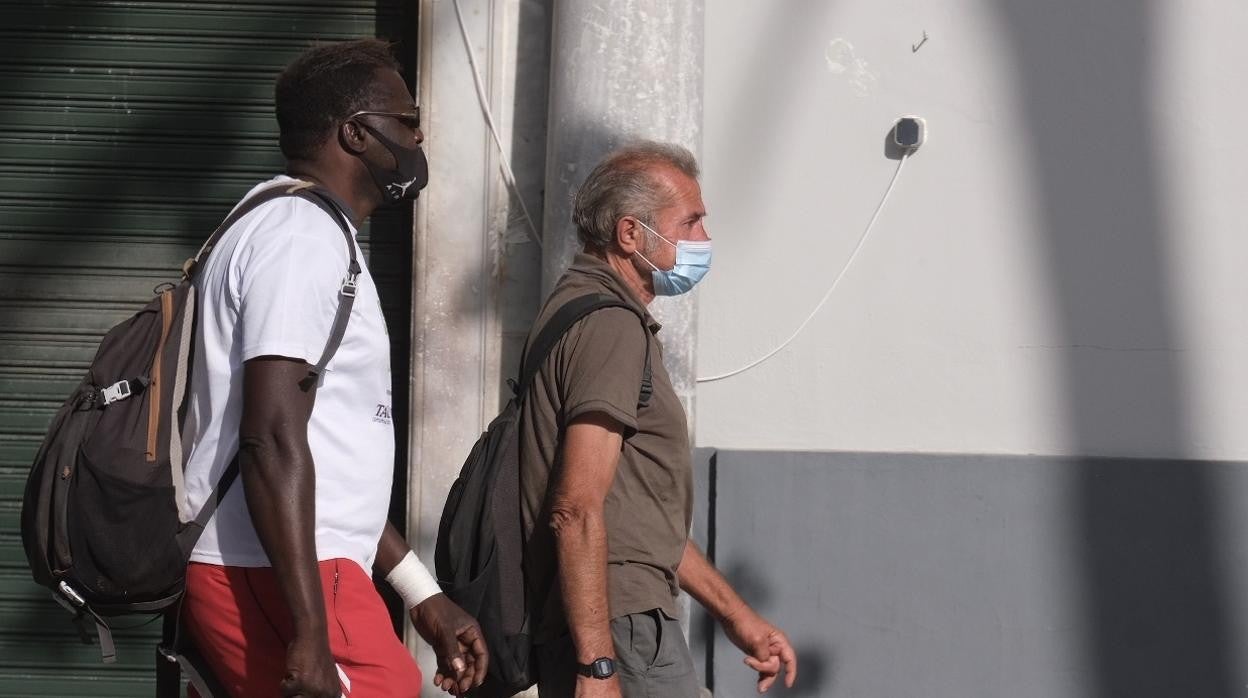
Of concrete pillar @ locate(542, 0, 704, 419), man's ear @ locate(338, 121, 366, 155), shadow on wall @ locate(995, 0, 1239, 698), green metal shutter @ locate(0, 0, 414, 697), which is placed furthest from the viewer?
green metal shutter @ locate(0, 0, 414, 697)

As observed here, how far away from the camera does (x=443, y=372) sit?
4535 mm

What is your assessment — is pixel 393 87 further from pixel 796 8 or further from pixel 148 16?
pixel 148 16

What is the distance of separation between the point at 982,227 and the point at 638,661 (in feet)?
7.74

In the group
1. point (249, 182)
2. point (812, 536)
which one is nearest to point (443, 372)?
point (249, 182)

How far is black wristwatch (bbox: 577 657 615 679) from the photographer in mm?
2514

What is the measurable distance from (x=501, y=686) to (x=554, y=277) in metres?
1.84

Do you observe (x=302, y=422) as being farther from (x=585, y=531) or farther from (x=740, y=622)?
(x=740, y=622)

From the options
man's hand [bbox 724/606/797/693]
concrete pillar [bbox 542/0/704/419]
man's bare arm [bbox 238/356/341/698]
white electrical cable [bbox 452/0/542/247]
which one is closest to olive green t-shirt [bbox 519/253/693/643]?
man's hand [bbox 724/606/797/693]

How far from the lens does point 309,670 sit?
208 cm

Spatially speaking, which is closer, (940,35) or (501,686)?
(501,686)

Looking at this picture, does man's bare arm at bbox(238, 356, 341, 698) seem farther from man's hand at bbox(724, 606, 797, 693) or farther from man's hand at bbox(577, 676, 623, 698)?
man's hand at bbox(724, 606, 797, 693)

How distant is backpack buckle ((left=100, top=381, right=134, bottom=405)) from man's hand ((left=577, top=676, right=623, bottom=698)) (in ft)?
3.12

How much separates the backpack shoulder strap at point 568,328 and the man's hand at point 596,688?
1.77 feet

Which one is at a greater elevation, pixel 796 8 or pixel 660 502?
pixel 796 8
